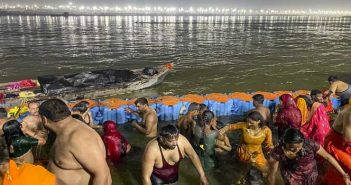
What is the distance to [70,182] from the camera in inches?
159

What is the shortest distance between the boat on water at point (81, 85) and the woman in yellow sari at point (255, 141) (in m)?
7.97

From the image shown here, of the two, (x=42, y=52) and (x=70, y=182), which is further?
(x=42, y=52)

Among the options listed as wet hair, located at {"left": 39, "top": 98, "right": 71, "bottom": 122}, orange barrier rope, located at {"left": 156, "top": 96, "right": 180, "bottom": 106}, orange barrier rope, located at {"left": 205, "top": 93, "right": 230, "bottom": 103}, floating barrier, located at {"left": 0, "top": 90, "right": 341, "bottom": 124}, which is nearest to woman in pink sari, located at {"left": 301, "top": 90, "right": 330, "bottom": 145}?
floating barrier, located at {"left": 0, "top": 90, "right": 341, "bottom": 124}

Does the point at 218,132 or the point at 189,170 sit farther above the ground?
the point at 218,132

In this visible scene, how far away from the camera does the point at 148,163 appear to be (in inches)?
192

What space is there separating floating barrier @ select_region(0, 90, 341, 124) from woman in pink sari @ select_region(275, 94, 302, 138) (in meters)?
3.19

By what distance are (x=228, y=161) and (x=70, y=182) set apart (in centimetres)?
421

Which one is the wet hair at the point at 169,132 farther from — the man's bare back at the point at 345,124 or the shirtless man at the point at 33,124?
the shirtless man at the point at 33,124

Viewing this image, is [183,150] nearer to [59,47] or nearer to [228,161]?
[228,161]

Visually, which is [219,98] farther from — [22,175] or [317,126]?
[22,175]

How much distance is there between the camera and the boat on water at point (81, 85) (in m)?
12.7

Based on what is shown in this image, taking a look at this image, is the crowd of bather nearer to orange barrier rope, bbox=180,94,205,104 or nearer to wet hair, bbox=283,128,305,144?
wet hair, bbox=283,128,305,144

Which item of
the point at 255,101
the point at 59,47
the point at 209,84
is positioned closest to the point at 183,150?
the point at 255,101

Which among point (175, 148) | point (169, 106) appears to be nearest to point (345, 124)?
point (175, 148)
